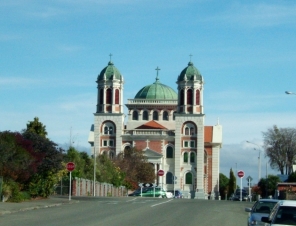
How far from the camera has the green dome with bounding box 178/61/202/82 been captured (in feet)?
428

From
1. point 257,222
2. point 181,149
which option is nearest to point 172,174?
point 181,149

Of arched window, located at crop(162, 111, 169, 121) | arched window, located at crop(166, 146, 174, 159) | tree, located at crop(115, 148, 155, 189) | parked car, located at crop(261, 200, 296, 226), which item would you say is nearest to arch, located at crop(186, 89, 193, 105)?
arched window, located at crop(166, 146, 174, 159)

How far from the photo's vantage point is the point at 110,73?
5221 inches

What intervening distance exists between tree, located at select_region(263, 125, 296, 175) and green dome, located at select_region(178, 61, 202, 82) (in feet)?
83.5

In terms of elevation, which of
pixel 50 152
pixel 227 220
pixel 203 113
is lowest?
pixel 227 220

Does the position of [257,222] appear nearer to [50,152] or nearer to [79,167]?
[50,152]

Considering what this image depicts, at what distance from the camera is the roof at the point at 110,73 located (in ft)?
431

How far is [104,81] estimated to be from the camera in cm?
13125

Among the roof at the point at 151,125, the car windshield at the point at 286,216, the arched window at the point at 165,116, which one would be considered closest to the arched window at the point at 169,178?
the roof at the point at 151,125

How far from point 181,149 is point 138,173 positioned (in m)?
17.7

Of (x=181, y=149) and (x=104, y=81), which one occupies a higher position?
(x=104, y=81)

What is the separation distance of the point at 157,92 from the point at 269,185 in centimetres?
5773

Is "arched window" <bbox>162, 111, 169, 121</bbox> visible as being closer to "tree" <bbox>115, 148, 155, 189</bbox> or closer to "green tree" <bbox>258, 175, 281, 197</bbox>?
"tree" <bbox>115, 148, 155, 189</bbox>

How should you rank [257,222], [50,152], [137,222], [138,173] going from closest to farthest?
[257,222] < [137,222] < [50,152] < [138,173]
